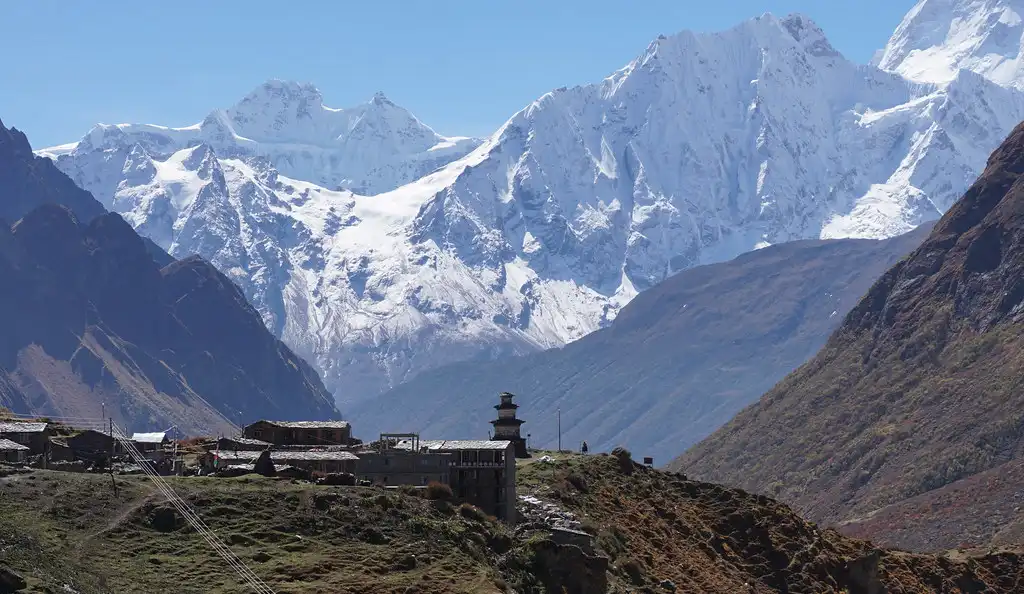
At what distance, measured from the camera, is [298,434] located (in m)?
171

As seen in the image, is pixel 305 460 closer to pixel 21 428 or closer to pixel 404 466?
pixel 404 466

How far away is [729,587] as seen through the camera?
15950 cm

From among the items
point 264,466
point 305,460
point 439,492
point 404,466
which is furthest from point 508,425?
point 439,492

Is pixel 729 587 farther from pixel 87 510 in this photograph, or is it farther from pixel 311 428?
pixel 87 510

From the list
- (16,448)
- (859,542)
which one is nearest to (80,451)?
(16,448)

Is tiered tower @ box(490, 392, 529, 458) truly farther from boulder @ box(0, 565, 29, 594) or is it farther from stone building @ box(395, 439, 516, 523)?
boulder @ box(0, 565, 29, 594)

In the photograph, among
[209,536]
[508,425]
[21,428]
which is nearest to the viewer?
[209,536]

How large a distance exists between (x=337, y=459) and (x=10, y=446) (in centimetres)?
2344

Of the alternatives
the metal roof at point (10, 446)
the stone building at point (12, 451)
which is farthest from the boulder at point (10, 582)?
the metal roof at point (10, 446)

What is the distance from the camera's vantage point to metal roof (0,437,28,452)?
139562 mm

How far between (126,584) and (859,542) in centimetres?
10606

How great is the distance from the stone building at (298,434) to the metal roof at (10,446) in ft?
100

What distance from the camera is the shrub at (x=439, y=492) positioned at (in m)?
136

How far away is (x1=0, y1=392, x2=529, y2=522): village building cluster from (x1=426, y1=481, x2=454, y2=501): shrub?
2.78m
